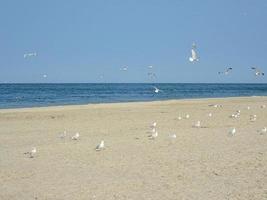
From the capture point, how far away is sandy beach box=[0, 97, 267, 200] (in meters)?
11.0

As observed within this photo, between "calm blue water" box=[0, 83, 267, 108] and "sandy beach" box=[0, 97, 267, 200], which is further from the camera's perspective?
"calm blue water" box=[0, 83, 267, 108]

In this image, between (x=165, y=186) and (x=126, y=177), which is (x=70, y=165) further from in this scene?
(x=165, y=186)

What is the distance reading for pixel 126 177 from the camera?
488 inches

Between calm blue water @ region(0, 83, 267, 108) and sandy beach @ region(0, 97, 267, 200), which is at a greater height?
calm blue water @ region(0, 83, 267, 108)

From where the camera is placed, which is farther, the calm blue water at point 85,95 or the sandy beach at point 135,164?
the calm blue water at point 85,95

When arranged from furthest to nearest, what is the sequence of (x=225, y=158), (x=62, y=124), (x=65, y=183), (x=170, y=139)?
(x=62, y=124) → (x=170, y=139) → (x=225, y=158) → (x=65, y=183)

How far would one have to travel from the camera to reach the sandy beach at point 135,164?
1104 centimetres

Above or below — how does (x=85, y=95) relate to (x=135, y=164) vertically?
above

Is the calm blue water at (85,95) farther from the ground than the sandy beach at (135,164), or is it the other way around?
the calm blue water at (85,95)

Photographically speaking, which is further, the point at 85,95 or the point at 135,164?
the point at 85,95

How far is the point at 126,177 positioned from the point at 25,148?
6207 mm

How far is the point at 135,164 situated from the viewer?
14000 mm

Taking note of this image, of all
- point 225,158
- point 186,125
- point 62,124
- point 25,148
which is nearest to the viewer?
point 225,158

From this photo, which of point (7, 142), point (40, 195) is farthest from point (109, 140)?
point (40, 195)
